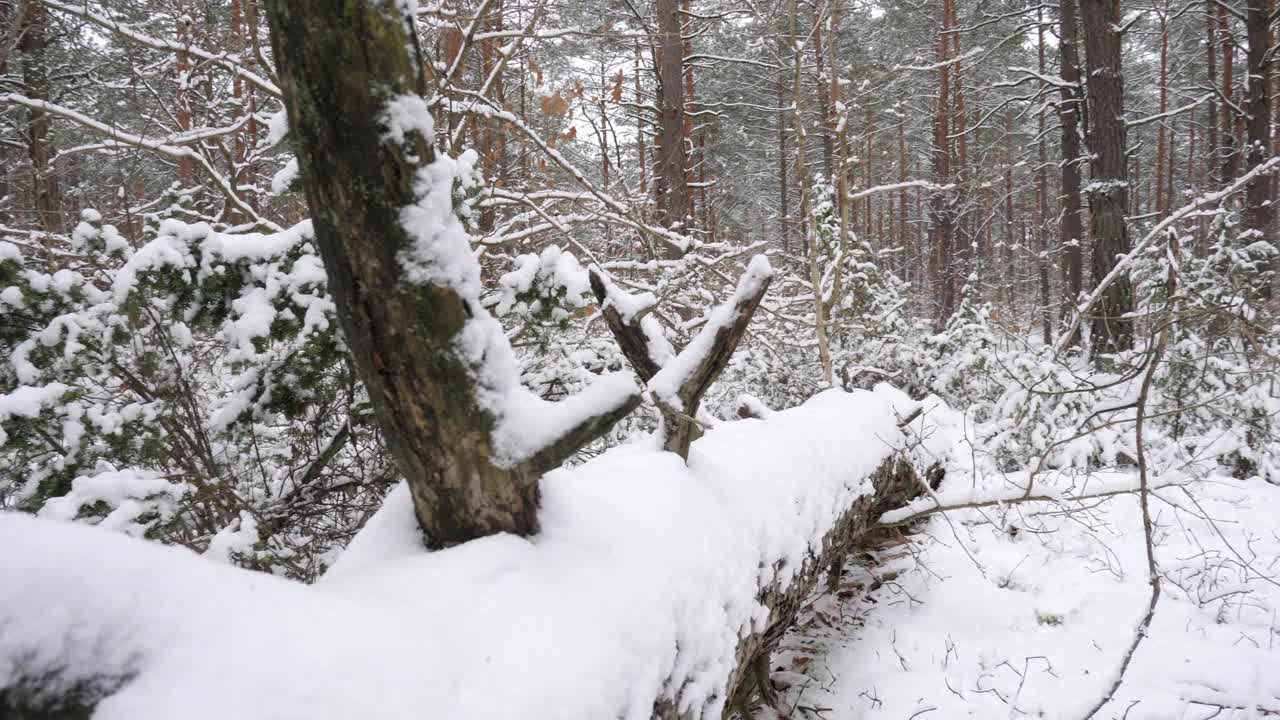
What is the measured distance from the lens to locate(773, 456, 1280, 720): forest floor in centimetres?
275

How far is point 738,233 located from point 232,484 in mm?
13168

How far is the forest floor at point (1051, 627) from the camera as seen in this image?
275 cm

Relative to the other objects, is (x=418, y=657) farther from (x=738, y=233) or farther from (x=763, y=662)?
(x=738, y=233)

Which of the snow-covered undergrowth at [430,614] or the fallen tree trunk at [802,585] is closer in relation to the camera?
the snow-covered undergrowth at [430,614]

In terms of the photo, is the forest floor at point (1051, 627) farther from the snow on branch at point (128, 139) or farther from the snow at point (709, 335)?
the snow on branch at point (128, 139)

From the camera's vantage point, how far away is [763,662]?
8.99 feet

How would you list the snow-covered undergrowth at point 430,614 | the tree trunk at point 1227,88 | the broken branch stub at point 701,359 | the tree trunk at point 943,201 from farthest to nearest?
1. the tree trunk at point 943,201
2. the tree trunk at point 1227,88
3. the broken branch stub at point 701,359
4. the snow-covered undergrowth at point 430,614

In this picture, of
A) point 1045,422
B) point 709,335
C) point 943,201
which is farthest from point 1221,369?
point 943,201

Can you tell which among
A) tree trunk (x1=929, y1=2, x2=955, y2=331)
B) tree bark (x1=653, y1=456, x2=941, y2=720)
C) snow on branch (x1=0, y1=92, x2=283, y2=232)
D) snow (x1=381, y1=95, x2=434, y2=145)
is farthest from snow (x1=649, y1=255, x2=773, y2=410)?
tree trunk (x1=929, y1=2, x2=955, y2=331)

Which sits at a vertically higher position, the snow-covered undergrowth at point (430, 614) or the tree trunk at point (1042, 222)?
the tree trunk at point (1042, 222)

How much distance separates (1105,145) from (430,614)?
30.8ft

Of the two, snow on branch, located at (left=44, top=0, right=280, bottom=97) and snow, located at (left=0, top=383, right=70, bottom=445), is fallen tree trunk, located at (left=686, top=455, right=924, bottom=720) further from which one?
snow on branch, located at (left=44, top=0, right=280, bottom=97)

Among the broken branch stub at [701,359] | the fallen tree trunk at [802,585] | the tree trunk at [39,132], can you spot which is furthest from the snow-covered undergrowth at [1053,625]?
the tree trunk at [39,132]

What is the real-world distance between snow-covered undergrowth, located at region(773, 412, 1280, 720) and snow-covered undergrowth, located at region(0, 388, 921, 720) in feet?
4.96
